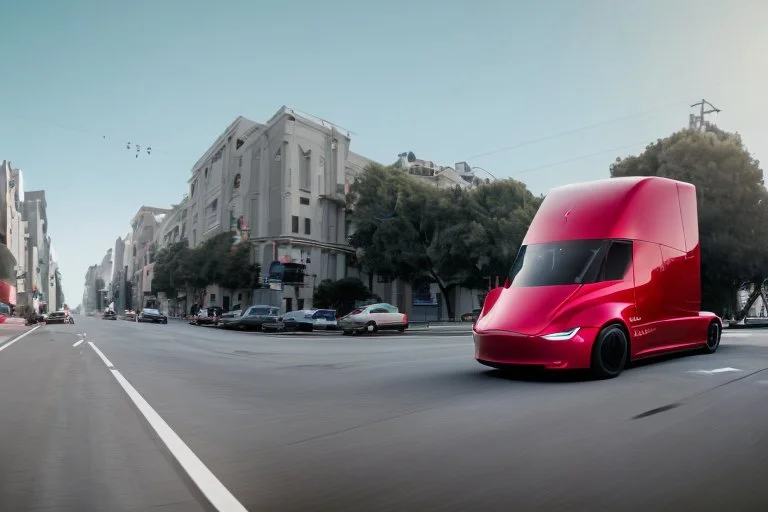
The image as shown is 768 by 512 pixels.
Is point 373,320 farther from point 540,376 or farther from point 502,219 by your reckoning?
point 540,376

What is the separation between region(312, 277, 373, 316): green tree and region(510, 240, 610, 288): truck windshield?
48567 mm

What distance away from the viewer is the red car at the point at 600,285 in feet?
29.2

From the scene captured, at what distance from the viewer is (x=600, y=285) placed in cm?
938

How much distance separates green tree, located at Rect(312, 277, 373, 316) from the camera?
58.6 metres

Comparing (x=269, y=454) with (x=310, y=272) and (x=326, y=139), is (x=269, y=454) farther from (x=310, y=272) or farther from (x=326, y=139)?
(x=326, y=139)

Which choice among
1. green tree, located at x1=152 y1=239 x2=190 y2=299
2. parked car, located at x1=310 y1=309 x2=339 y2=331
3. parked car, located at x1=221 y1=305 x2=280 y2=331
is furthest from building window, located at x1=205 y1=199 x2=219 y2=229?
parked car, located at x1=310 y1=309 x2=339 y2=331

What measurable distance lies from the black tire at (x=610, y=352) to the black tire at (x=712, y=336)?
4316 millimetres

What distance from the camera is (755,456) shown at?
15.4 ft

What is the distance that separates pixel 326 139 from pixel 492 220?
2349 cm

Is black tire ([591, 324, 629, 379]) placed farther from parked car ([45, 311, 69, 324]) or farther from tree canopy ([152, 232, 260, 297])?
parked car ([45, 311, 69, 324])

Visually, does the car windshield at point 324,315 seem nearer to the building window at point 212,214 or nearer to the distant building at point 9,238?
the distant building at point 9,238

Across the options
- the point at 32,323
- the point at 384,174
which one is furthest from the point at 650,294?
the point at 32,323

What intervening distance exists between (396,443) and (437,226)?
4699 cm

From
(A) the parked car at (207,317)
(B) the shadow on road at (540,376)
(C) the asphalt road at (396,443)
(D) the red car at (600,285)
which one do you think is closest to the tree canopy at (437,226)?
(A) the parked car at (207,317)
